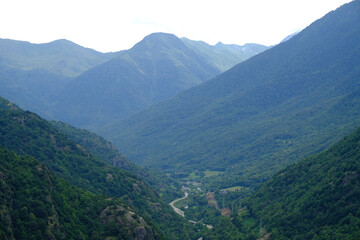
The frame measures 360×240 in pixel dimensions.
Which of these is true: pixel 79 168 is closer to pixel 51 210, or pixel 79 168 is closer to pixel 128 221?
pixel 128 221

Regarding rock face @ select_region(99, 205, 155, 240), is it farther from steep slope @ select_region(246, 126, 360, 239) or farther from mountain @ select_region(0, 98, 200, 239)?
steep slope @ select_region(246, 126, 360, 239)

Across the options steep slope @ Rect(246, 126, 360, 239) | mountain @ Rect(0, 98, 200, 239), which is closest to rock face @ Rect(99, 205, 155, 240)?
mountain @ Rect(0, 98, 200, 239)

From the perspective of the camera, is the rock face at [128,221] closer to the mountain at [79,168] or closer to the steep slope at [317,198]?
the mountain at [79,168]

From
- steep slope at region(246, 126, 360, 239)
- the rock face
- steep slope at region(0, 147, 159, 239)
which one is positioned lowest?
steep slope at region(246, 126, 360, 239)

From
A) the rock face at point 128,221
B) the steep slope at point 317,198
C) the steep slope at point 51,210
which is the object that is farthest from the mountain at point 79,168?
the steep slope at point 317,198

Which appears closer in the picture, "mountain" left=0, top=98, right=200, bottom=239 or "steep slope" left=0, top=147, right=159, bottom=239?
"steep slope" left=0, top=147, right=159, bottom=239
